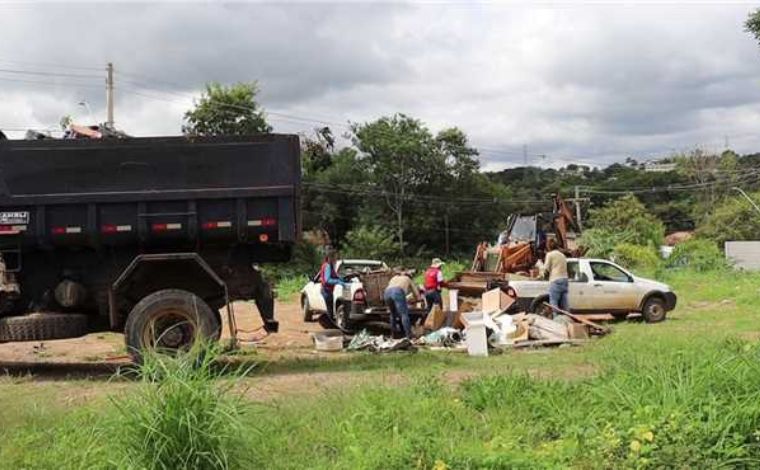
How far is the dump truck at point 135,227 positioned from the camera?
983 cm

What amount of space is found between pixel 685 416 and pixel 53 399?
5981 mm

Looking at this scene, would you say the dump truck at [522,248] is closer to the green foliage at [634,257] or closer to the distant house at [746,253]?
the green foliage at [634,257]

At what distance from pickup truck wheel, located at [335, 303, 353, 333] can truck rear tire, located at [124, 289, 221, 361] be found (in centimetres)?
639

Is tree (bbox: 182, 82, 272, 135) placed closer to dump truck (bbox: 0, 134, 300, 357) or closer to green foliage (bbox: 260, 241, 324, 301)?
green foliage (bbox: 260, 241, 324, 301)

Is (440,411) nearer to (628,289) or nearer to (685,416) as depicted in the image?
(685,416)

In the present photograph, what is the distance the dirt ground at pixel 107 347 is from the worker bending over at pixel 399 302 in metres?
1.58

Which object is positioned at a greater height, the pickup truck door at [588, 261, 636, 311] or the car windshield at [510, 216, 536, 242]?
the car windshield at [510, 216, 536, 242]

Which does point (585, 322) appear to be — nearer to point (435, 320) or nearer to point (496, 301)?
point (496, 301)

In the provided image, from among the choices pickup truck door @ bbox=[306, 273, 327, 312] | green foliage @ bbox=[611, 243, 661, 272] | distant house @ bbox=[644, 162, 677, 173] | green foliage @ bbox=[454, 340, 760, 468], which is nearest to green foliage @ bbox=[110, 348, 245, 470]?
green foliage @ bbox=[454, 340, 760, 468]

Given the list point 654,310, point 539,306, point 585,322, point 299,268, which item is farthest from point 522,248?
point 299,268

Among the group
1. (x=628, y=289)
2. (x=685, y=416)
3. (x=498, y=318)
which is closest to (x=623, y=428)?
(x=685, y=416)

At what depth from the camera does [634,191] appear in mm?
70250

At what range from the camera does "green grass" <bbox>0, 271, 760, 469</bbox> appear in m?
5.09

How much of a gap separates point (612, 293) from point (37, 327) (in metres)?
13.2
